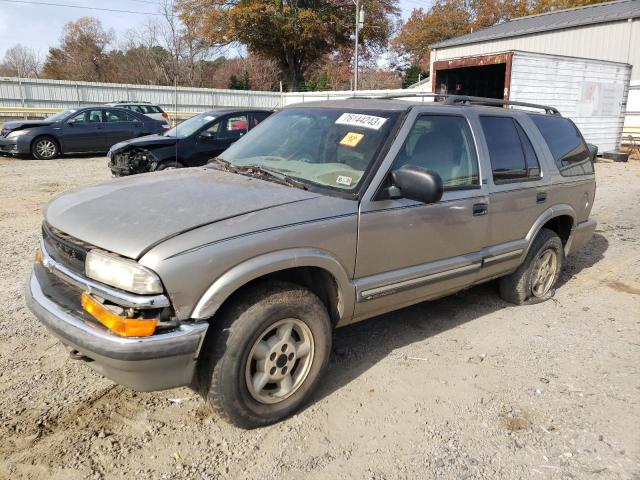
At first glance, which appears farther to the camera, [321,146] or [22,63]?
[22,63]

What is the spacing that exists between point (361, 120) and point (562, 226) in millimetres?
2678

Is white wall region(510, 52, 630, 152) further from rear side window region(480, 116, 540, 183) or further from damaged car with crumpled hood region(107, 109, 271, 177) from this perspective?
rear side window region(480, 116, 540, 183)

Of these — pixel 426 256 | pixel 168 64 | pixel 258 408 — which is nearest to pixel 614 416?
pixel 426 256

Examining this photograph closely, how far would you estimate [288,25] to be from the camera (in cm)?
3731

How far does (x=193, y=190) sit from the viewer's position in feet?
10.3

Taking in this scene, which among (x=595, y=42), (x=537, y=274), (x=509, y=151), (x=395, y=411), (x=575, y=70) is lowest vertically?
(x=395, y=411)

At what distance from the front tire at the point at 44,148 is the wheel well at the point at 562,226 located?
42.7 ft

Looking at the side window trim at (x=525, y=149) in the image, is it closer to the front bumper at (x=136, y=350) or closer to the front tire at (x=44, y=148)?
the front bumper at (x=136, y=350)

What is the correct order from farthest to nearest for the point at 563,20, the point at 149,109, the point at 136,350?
the point at 563,20
the point at 149,109
the point at 136,350

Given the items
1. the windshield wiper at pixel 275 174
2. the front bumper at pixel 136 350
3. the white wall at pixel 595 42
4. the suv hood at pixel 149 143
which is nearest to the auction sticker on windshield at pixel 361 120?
the windshield wiper at pixel 275 174

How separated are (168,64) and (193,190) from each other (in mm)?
41777

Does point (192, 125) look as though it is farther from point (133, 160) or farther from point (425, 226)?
point (425, 226)

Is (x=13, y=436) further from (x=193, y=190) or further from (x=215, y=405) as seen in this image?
(x=193, y=190)

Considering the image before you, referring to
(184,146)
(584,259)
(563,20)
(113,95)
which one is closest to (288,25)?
(113,95)
